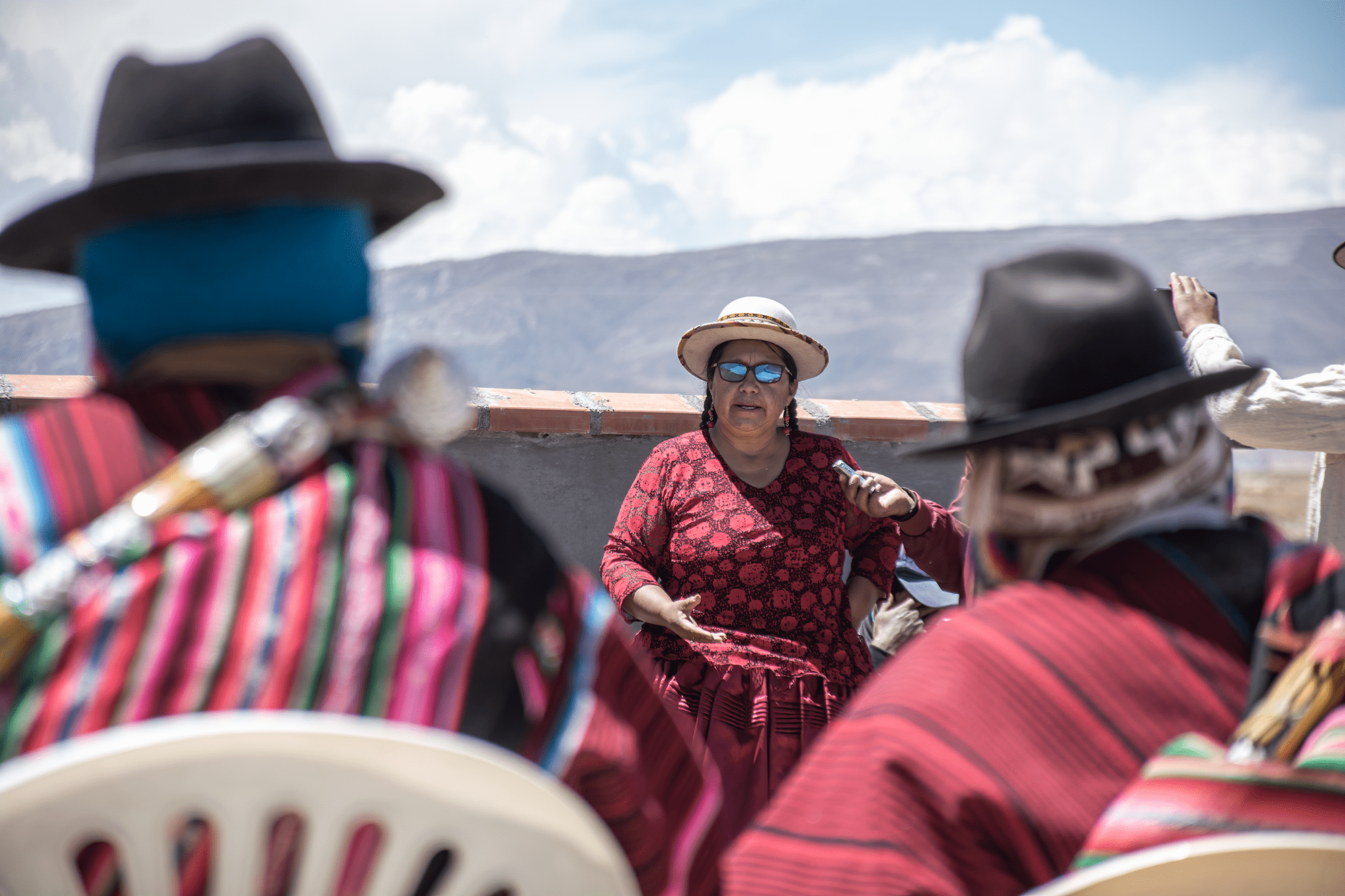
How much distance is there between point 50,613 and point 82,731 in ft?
0.37

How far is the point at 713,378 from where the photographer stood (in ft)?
11.1

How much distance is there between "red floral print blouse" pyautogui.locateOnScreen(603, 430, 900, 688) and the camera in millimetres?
3064

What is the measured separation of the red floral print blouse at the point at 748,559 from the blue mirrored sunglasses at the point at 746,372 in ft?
0.81

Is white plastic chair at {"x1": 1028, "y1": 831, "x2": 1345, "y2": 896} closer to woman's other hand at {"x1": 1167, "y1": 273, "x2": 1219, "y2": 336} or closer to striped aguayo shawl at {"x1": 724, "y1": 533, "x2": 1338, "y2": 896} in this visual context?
striped aguayo shawl at {"x1": 724, "y1": 533, "x2": 1338, "y2": 896}

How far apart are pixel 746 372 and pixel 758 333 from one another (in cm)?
13

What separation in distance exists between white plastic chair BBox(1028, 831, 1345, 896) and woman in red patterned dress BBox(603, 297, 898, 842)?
1805 mm

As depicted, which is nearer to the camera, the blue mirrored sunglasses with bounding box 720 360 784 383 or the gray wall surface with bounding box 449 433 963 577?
the blue mirrored sunglasses with bounding box 720 360 784 383

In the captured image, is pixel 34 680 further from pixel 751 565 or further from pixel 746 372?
pixel 746 372

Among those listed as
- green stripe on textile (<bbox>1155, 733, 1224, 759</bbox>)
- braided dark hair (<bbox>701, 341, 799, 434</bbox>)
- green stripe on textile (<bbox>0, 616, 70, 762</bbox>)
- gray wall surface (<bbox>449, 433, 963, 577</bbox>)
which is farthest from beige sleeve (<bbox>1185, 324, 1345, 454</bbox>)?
green stripe on textile (<bbox>0, 616, 70, 762</bbox>)

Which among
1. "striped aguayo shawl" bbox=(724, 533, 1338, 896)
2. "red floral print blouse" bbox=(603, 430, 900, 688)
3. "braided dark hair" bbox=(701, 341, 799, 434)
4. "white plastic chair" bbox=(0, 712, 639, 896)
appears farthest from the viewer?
"braided dark hair" bbox=(701, 341, 799, 434)

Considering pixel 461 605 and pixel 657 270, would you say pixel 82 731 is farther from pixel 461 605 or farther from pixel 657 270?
pixel 657 270

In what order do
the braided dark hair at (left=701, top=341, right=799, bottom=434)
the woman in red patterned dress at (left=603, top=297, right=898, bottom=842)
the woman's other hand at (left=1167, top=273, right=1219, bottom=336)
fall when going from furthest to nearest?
the braided dark hair at (left=701, top=341, right=799, bottom=434) < the woman's other hand at (left=1167, top=273, right=1219, bottom=336) < the woman in red patterned dress at (left=603, top=297, right=898, bottom=842)

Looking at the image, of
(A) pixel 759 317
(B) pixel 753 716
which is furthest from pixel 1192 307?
(B) pixel 753 716

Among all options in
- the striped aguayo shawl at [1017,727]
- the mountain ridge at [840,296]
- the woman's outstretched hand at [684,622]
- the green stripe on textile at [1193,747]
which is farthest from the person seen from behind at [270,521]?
the mountain ridge at [840,296]
